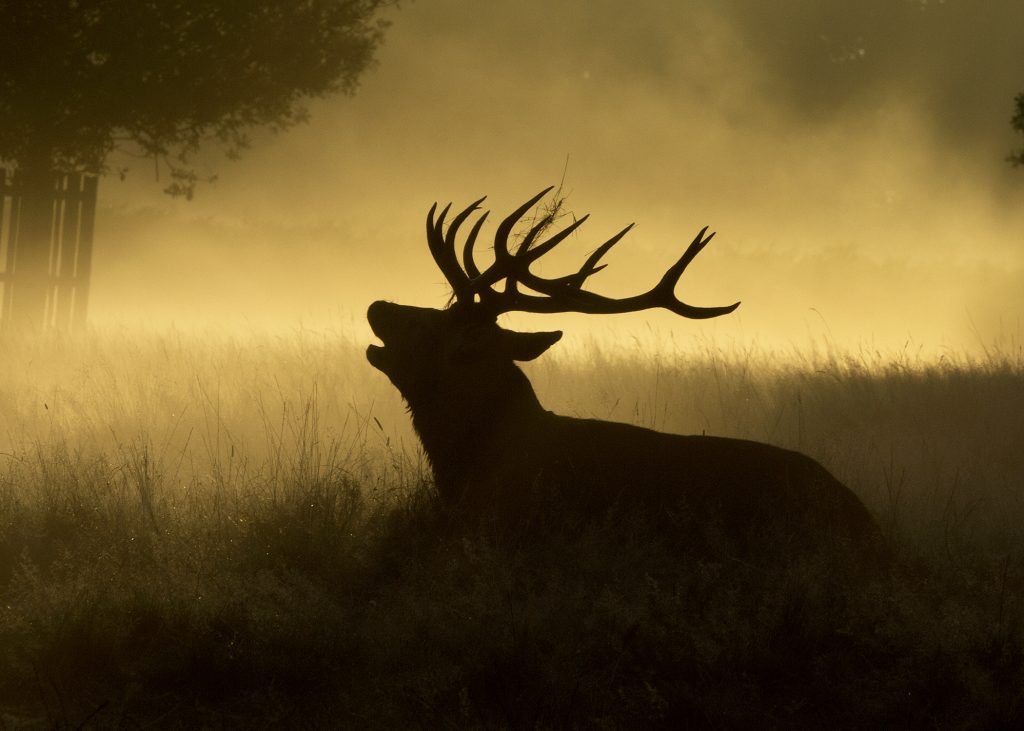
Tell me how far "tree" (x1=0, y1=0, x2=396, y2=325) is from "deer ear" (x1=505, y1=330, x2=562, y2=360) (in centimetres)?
856


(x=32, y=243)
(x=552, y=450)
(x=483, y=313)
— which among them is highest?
(x=32, y=243)

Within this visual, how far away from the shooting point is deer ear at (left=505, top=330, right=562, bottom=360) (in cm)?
599

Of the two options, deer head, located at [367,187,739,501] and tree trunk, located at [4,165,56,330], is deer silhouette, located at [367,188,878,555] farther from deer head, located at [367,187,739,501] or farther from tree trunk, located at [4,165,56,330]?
tree trunk, located at [4,165,56,330]

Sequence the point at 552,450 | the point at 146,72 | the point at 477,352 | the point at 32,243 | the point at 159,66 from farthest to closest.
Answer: the point at 32,243
the point at 146,72
the point at 159,66
the point at 477,352
the point at 552,450

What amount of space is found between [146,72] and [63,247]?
9.49ft

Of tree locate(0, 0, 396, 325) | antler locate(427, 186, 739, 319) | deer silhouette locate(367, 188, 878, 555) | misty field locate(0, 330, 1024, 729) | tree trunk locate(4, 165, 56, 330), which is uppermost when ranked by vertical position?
tree locate(0, 0, 396, 325)

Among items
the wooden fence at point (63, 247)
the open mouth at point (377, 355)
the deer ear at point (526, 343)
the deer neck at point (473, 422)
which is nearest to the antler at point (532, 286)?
the deer ear at point (526, 343)

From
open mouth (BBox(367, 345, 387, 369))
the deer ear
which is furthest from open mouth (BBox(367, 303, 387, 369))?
the deer ear

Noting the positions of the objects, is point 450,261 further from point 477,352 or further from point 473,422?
point 473,422

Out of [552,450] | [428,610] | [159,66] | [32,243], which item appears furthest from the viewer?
[32,243]

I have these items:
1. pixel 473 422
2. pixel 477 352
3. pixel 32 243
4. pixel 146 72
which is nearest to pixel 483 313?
pixel 477 352

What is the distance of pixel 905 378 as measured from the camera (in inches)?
452

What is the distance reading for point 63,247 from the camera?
49.4 ft

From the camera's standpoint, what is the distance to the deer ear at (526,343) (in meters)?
5.99
